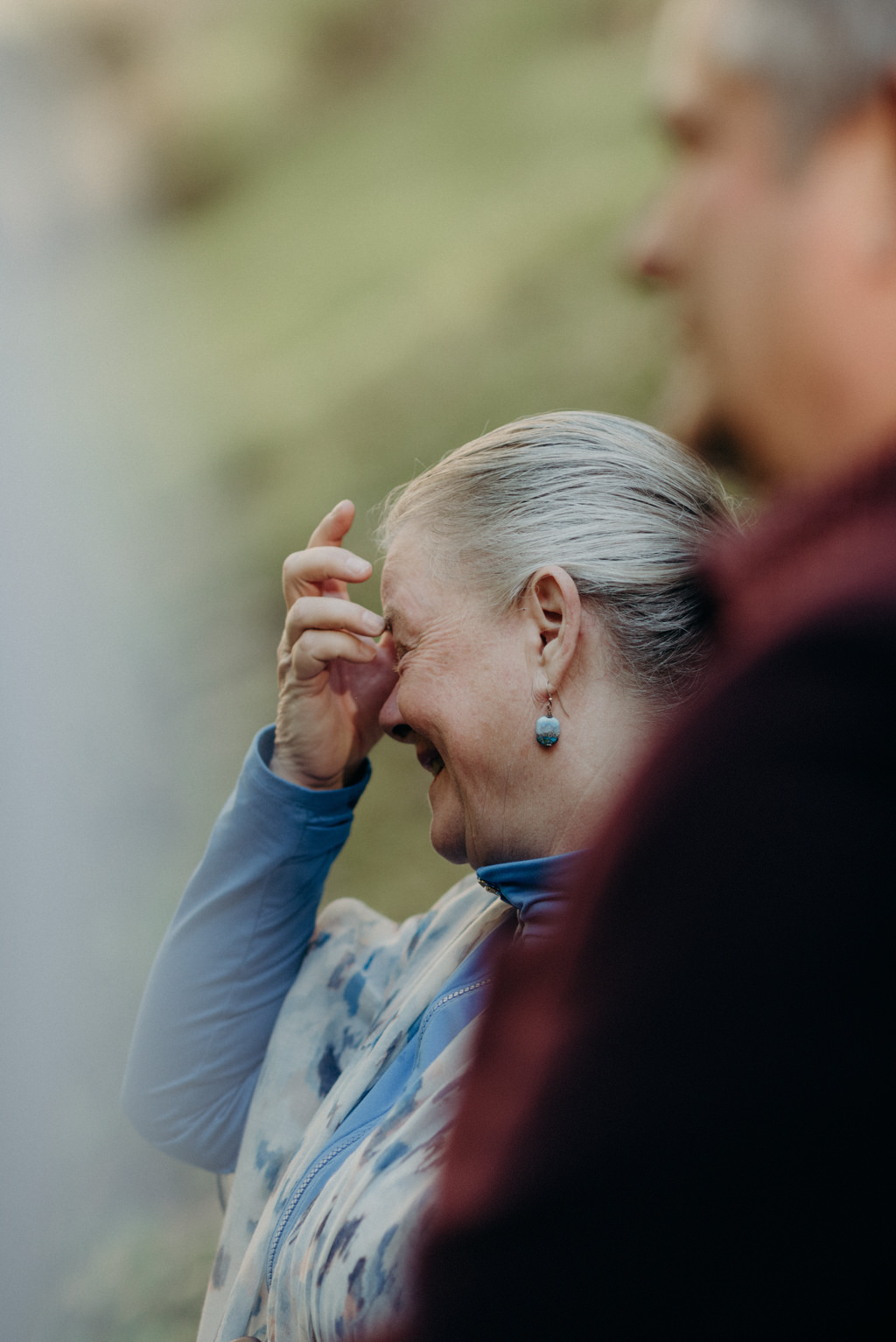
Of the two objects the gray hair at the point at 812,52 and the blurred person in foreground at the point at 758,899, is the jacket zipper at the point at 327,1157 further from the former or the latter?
the gray hair at the point at 812,52

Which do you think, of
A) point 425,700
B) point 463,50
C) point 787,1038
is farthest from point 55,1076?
point 463,50

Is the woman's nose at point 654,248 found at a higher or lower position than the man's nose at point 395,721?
higher

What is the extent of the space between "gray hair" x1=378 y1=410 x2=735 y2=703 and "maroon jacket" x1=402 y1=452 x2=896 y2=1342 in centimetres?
62

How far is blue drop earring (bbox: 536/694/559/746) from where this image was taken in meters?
0.98

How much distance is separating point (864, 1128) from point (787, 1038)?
0.13 feet

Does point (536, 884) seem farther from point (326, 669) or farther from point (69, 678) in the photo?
point (69, 678)

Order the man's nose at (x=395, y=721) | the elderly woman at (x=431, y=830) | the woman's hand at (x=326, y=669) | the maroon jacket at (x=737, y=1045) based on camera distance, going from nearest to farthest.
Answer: the maroon jacket at (x=737, y=1045), the elderly woman at (x=431, y=830), the man's nose at (x=395, y=721), the woman's hand at (x=326, y=669)

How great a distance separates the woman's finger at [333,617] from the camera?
125 cm

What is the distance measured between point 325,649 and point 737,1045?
992 millimetres

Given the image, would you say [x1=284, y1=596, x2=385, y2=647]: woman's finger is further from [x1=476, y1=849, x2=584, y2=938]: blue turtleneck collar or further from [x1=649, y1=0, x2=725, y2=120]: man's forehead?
[x1=649, y1=0, x2=725, y2=120]: man's forehead

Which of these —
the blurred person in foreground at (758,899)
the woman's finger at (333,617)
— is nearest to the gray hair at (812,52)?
the blurred person in foreground at (758,899)

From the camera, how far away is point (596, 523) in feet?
3.45

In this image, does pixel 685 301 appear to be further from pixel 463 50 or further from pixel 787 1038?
pixel 463 50

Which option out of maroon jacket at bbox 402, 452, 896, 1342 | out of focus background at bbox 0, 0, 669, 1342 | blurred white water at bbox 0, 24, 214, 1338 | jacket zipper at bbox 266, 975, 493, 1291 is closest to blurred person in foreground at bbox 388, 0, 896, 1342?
maroon jacket at bbox 402, 452, 896, 1342
